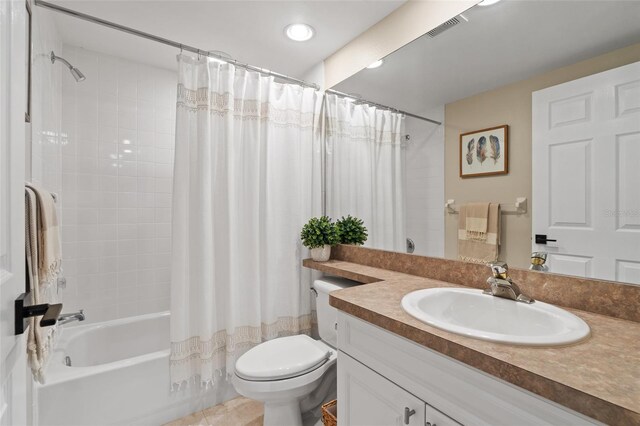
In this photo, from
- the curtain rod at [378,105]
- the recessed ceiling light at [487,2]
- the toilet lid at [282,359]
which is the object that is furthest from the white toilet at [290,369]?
the recessed ceiling light at [487,2]

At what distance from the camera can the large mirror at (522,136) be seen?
931mm

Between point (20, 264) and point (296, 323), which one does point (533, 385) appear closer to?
point (20, 264)

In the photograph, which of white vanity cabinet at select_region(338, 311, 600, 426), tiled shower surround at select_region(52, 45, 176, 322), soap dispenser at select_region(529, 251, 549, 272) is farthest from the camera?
tiled shower surround at select_region(52, 45, 176, 322)

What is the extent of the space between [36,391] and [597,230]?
2431mm

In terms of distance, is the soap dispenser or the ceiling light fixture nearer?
the soap dispenser

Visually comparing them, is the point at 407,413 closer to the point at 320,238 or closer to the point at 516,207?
the point at 516,207

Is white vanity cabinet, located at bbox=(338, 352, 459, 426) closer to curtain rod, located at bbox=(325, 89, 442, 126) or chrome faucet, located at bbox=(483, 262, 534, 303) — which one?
chrome faucet, located at bbox=(483, 262, 534, 303)

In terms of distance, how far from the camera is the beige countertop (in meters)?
0.53

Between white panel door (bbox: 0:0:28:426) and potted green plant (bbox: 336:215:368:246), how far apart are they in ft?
5.12

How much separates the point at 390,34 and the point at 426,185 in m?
0.93

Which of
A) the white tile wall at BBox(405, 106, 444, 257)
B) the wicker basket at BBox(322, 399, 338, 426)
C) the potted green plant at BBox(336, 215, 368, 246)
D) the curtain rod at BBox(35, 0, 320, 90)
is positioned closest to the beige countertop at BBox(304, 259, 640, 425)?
the white tile wall at BBox(405, 106, 444, 257)

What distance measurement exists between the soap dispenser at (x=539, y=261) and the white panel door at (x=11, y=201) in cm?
150

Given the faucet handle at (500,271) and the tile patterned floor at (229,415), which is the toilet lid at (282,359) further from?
the faucet handle at (500,271)

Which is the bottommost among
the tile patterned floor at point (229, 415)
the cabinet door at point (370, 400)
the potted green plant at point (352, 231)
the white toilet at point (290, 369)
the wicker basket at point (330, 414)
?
the tile patterned floor at point (229, 415)
